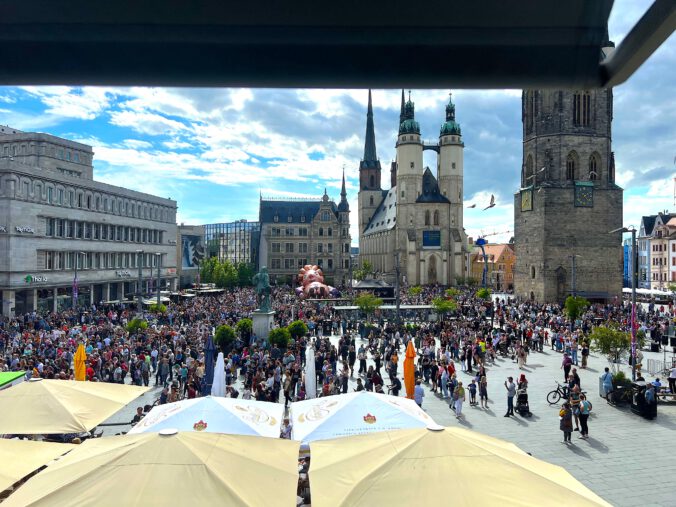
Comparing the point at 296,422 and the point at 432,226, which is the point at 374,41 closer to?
the point at 296,422

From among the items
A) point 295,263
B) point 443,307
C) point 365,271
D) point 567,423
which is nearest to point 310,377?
point 567,423

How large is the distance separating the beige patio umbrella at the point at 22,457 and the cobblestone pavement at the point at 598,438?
18.6 feet

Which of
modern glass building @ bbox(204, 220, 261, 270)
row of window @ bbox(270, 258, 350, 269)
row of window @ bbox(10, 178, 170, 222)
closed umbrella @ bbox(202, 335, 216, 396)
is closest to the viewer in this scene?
closed umbrella @ bbox(202, 335, 216, 396)

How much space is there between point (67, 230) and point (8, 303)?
380 inches

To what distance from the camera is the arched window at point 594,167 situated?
181 feet

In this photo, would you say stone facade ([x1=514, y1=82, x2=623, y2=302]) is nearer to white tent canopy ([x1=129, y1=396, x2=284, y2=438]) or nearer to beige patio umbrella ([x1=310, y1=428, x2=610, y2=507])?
white tent canopy ([x1=129, y1=396, x2=284, y2=438])

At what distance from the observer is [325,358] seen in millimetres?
23109

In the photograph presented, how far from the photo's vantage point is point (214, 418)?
1048 cm

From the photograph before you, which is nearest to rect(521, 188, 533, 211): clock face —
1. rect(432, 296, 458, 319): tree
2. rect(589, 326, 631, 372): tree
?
rect(432, 296, 458, 319): tree

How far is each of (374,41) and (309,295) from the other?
53.9m

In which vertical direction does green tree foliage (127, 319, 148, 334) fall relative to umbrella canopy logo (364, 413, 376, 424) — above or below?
below

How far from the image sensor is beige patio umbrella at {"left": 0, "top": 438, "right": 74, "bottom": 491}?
27.9 ft

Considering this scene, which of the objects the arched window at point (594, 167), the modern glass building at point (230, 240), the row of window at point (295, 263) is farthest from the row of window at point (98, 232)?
the modern glass building at point (230, 240)

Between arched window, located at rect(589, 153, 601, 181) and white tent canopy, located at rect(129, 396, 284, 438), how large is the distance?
5244cm
